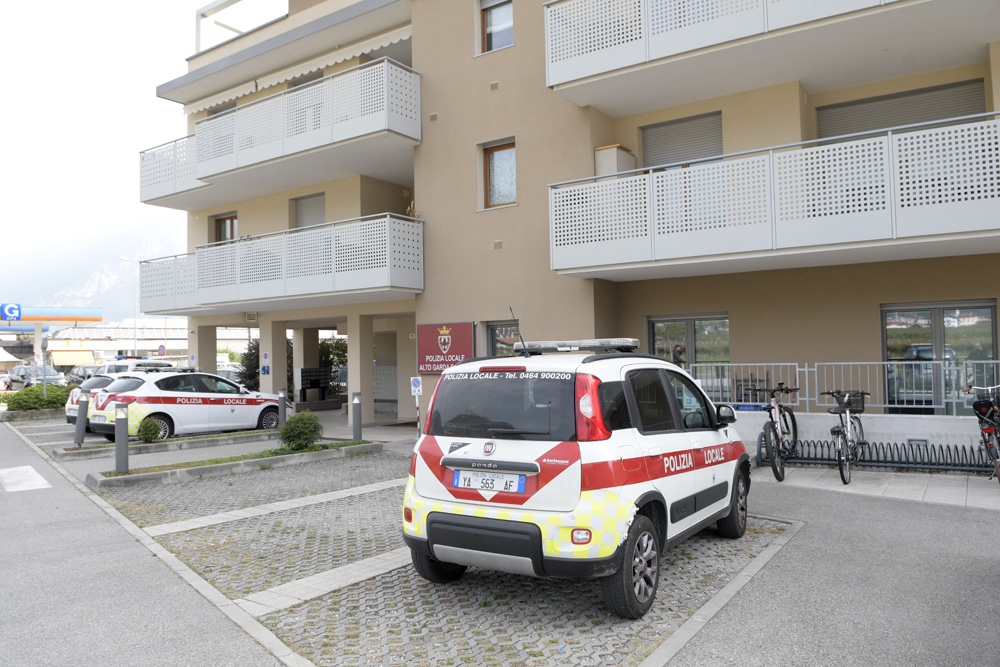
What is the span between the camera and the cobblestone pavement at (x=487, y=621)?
14.6 feet

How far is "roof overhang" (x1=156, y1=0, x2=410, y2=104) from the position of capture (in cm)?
1716

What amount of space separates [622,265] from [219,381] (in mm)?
10303

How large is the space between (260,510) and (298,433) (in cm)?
430

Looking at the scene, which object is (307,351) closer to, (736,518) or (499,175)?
(499,175)

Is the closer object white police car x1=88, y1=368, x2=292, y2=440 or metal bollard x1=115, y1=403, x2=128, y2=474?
metal bollard x1=115, y1=403, x2=128, y2=474

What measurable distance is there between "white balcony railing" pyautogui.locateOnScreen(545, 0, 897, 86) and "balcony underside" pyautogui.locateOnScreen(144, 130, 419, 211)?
14.9 feet

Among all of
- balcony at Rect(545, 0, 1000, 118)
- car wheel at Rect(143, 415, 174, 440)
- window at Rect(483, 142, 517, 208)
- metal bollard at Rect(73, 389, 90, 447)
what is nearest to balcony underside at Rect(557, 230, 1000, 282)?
window at Rect(483, 142, 517, 208)

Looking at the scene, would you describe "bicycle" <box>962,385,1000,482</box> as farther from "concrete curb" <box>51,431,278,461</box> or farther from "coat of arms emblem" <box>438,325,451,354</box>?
"concrete curb" <box>51,431,278,461</box>

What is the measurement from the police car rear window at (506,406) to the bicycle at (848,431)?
19.9 ft

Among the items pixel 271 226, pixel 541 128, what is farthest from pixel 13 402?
pixel 541 128

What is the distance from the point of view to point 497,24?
613 inches

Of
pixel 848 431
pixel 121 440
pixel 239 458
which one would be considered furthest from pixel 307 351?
pixel 848 431

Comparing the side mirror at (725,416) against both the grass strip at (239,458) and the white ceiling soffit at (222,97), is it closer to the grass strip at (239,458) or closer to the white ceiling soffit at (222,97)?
the grass strip at (239,458)

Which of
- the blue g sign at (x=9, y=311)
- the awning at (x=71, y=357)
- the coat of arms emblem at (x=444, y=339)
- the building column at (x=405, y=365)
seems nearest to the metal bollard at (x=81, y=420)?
the coat of arms emblem at (x=444, y=339)
